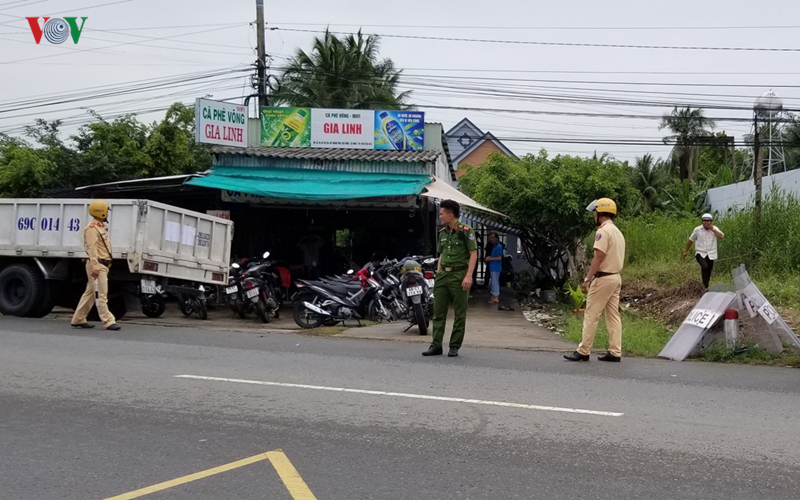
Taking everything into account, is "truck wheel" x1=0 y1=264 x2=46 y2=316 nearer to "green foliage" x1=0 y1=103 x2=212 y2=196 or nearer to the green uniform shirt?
the green uniform shirt

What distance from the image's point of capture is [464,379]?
7496 mm

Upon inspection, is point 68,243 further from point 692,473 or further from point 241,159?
point 692,473

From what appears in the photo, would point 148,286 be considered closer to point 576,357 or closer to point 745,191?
point 576,357

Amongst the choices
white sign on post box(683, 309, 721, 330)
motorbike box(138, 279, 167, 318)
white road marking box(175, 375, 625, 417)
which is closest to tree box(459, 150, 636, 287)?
white sign on post box(683, 309, 721, 330)

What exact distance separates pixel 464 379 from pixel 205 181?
381 inches

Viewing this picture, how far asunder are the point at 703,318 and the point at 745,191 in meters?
14.2

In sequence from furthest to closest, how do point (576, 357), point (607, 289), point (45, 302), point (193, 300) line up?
point (193, 300) < point (45, 302) < point (576, 357) < point (607, 289)

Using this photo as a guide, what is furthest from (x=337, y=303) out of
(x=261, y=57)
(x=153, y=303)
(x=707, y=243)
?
(x=261, y=57)

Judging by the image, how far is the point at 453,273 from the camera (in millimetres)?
9008

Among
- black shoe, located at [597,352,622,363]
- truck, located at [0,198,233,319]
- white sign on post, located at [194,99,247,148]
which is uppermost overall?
white sign on post, located at [194,99,247,148]

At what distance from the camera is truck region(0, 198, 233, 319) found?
11898 millimetres

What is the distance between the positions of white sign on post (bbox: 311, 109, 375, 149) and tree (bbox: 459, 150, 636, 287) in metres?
3.25

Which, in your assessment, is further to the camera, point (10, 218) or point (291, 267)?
point (291, 267)

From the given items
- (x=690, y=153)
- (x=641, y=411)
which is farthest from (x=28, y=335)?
(x=690, y=153)
